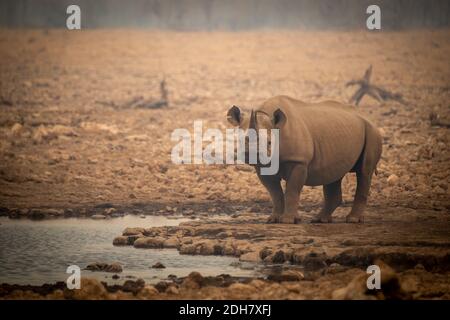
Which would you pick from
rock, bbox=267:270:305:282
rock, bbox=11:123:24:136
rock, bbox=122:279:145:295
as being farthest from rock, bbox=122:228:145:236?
rock, bbox=11:123:24:136

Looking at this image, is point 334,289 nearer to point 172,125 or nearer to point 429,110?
point 172,125

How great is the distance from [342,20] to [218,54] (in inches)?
230

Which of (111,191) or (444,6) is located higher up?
(444,6)

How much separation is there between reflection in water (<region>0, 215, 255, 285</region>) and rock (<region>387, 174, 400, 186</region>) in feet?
12.7

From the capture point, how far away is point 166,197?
676 inches

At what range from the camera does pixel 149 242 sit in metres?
13.4

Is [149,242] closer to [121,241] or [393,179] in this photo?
[121,241]

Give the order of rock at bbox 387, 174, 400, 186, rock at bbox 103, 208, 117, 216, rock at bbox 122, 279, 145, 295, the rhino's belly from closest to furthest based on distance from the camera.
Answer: rock at bbox 122, 279, 145, 295, the rhino's belly, rock at bbox 103, 208, 117, 216, rock at bbox 387, 174, 400, 186

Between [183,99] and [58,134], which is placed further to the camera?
[183,99]

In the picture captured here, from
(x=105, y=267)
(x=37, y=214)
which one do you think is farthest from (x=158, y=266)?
Result: (x=37, y=214)

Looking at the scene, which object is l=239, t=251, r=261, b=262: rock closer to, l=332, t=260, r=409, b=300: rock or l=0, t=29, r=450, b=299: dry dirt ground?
l=0, t=29, r=450, b=299: dry dirt ground

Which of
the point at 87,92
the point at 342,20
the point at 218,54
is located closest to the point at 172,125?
the point at 87,92

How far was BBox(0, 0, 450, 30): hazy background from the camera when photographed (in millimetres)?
35125

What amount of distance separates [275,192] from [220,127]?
819 cm
